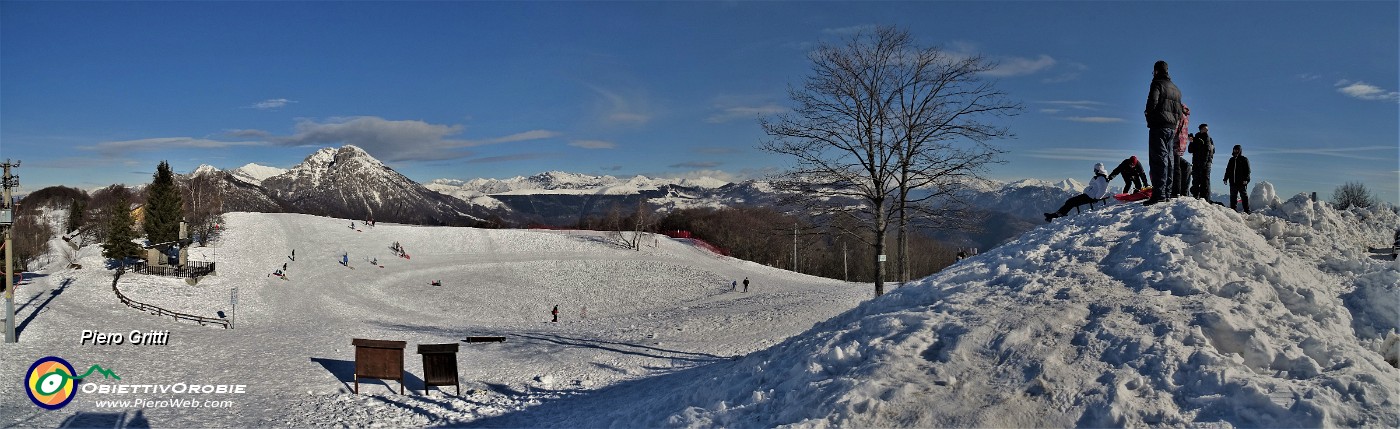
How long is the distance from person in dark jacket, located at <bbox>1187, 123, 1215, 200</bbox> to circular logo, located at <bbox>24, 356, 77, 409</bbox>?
20.6 metres

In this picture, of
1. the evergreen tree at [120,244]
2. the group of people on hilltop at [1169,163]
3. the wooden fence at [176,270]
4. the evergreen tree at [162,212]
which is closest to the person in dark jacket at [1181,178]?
the group of people on hilltop at [1169,163]

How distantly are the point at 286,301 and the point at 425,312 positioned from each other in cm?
766

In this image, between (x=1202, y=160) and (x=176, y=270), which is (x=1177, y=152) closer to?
(x=1202, y=160)

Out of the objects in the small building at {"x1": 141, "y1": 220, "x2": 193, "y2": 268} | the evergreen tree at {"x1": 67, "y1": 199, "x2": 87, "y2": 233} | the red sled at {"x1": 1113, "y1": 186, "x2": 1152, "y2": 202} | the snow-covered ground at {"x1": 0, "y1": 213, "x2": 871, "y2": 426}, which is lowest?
the snow-covered ground at {"x1": 0, "y1": 213, "x2": 871, "y2": 426}

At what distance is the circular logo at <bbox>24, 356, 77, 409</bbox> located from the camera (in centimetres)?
1352

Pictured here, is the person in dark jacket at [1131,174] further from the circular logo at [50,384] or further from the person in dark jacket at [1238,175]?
the circular logo at [50,384]

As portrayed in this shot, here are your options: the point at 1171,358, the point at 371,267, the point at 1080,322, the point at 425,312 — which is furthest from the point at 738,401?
the point at 371,267

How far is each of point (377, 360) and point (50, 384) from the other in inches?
246

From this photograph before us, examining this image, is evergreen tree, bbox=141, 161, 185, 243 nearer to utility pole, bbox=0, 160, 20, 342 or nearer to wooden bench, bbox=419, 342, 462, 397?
utility pole, bbox=0, 160, 20, 342

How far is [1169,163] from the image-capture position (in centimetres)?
1075

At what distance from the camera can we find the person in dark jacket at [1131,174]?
12078 millimetres

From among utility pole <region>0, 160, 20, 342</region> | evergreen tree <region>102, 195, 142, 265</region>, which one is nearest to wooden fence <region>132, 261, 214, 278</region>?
evergreen tree <region>102, 195, 142, 265</region>

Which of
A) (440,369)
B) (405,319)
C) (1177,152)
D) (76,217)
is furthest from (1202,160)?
(76,217)

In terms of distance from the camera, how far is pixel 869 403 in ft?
22.6
